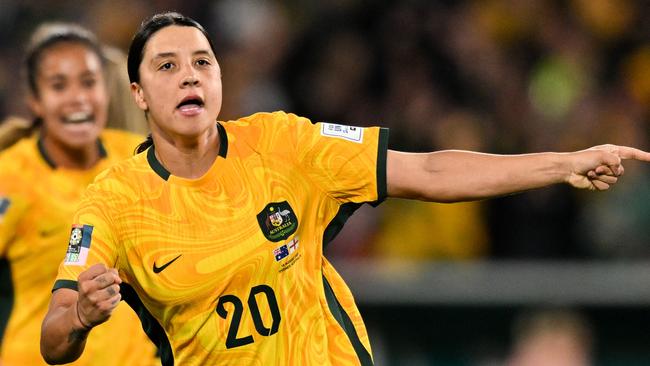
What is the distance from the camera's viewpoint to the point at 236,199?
427cm

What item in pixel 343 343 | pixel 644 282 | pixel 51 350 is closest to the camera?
pixel 51 350

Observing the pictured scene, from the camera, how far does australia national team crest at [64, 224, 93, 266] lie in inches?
160

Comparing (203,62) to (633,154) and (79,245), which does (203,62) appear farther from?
(633,154)

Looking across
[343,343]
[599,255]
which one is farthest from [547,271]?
[343,343]

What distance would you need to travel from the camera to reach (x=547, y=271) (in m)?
9.16

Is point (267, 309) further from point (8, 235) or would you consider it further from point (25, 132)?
point (25, 132)

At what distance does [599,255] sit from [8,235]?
5.00 m

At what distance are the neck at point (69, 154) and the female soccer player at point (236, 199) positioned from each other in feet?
5.72

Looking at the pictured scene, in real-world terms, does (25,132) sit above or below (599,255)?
below

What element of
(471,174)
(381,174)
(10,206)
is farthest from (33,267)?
(471,174)

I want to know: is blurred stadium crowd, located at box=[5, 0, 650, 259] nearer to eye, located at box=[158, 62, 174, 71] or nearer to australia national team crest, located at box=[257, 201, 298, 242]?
australia national team crest, located at box=[257, 201, 298, 242]

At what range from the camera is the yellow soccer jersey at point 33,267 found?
577cm

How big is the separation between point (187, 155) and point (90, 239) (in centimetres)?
46

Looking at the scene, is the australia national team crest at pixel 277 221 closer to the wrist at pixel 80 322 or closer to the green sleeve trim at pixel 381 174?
the green sleeve trim at pixel 381 174
